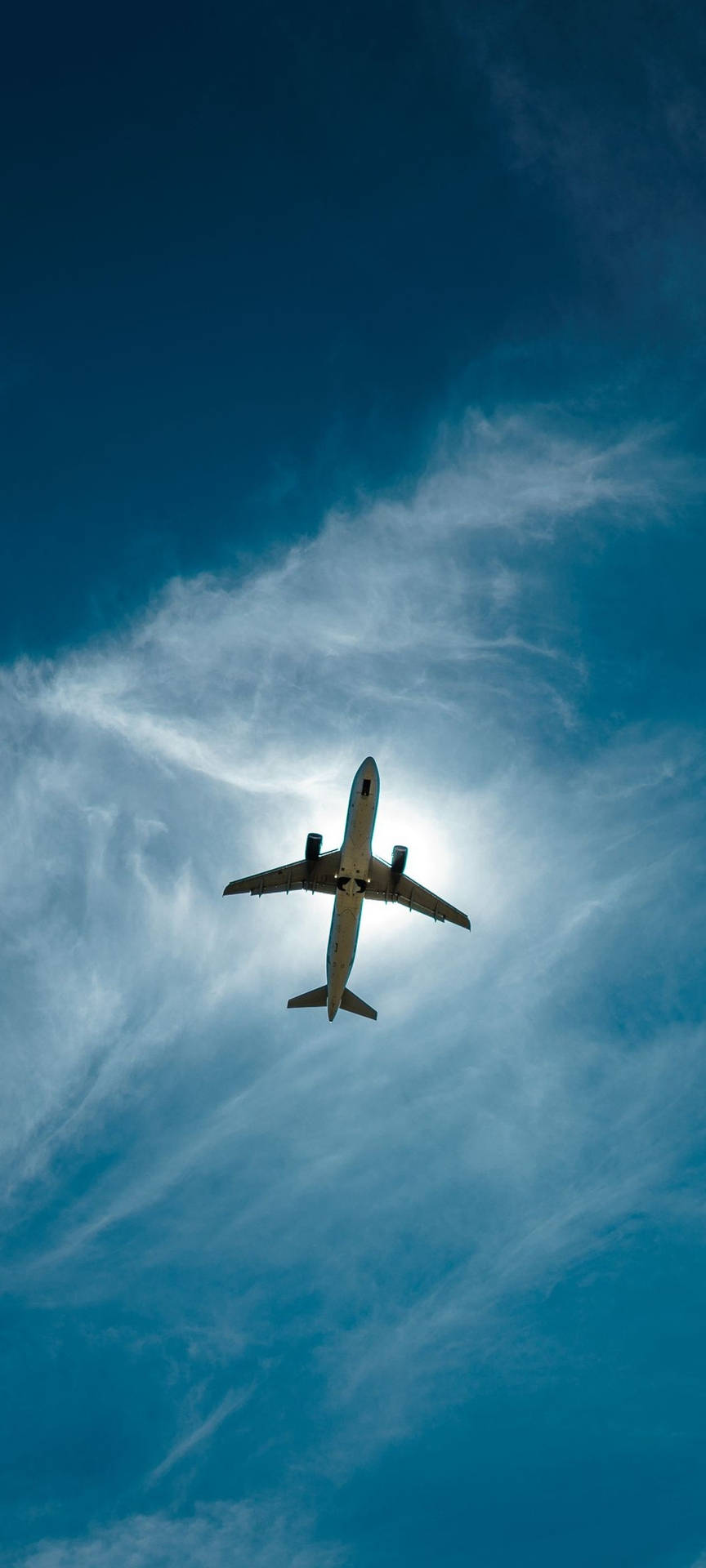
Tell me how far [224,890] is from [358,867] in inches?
612

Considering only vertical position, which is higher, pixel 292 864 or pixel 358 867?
pixel 292 864

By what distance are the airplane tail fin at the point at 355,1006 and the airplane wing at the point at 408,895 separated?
9491 millimetres

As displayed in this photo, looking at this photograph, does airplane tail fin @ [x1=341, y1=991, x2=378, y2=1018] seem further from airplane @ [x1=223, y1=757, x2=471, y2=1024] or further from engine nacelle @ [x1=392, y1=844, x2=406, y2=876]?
engine nacelle @ [x1=392, y1=844, x2=406, y2=876]

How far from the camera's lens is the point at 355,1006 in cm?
9069

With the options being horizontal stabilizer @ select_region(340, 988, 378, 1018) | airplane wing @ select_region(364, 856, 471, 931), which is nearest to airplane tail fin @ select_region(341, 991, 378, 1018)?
horizontal stabilizer @ select_region(340, 988, 378, 1018)

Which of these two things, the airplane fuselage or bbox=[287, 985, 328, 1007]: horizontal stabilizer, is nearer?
the airplane fuselage

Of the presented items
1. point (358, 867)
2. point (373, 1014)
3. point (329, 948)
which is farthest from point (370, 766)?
point (373, 1014)

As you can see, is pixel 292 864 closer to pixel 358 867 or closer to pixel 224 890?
pixel 224 890

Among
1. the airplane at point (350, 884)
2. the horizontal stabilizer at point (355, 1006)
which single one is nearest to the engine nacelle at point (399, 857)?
the airplane at point (350, 884)

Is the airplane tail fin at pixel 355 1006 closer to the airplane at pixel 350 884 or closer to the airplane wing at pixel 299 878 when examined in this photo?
the airplane at pixel 350 884

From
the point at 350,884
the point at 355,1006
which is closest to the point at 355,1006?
the point at 355,1006

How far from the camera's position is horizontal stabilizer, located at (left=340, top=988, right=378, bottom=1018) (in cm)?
8994

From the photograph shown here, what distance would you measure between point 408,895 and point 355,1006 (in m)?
11.8

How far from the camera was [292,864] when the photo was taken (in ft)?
277
